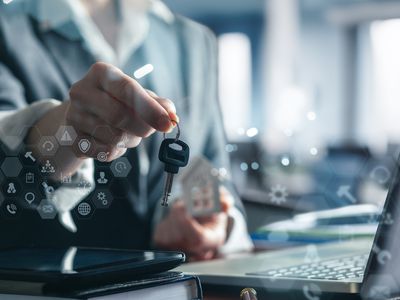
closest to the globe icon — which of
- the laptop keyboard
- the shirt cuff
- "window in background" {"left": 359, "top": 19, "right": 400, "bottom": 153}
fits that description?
the shirt cuff

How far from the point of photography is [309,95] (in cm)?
73

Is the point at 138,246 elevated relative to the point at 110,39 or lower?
lower

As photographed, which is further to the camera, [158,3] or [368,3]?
[158,3]

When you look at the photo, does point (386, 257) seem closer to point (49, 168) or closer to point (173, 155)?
point (173, 155)

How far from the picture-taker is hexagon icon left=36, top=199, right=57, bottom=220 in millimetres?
817

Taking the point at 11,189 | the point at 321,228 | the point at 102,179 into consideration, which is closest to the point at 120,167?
the point at 102,179

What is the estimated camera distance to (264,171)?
2.55ft

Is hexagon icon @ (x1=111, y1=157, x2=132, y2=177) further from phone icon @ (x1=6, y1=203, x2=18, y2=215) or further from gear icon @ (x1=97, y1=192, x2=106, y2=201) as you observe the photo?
phone icon @ (x1=6, y1=203, x2=18, y2=215)

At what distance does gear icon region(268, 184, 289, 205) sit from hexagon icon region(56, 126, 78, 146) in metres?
0.23

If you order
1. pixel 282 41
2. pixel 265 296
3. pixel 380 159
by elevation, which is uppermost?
pixel 282 41

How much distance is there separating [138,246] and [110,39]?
0.27 m

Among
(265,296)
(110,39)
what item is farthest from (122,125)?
(265,296)

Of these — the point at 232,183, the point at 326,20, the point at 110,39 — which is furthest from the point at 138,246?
the point at 326,20

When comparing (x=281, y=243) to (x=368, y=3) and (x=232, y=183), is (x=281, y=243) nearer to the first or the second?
(x=232, y=183)
